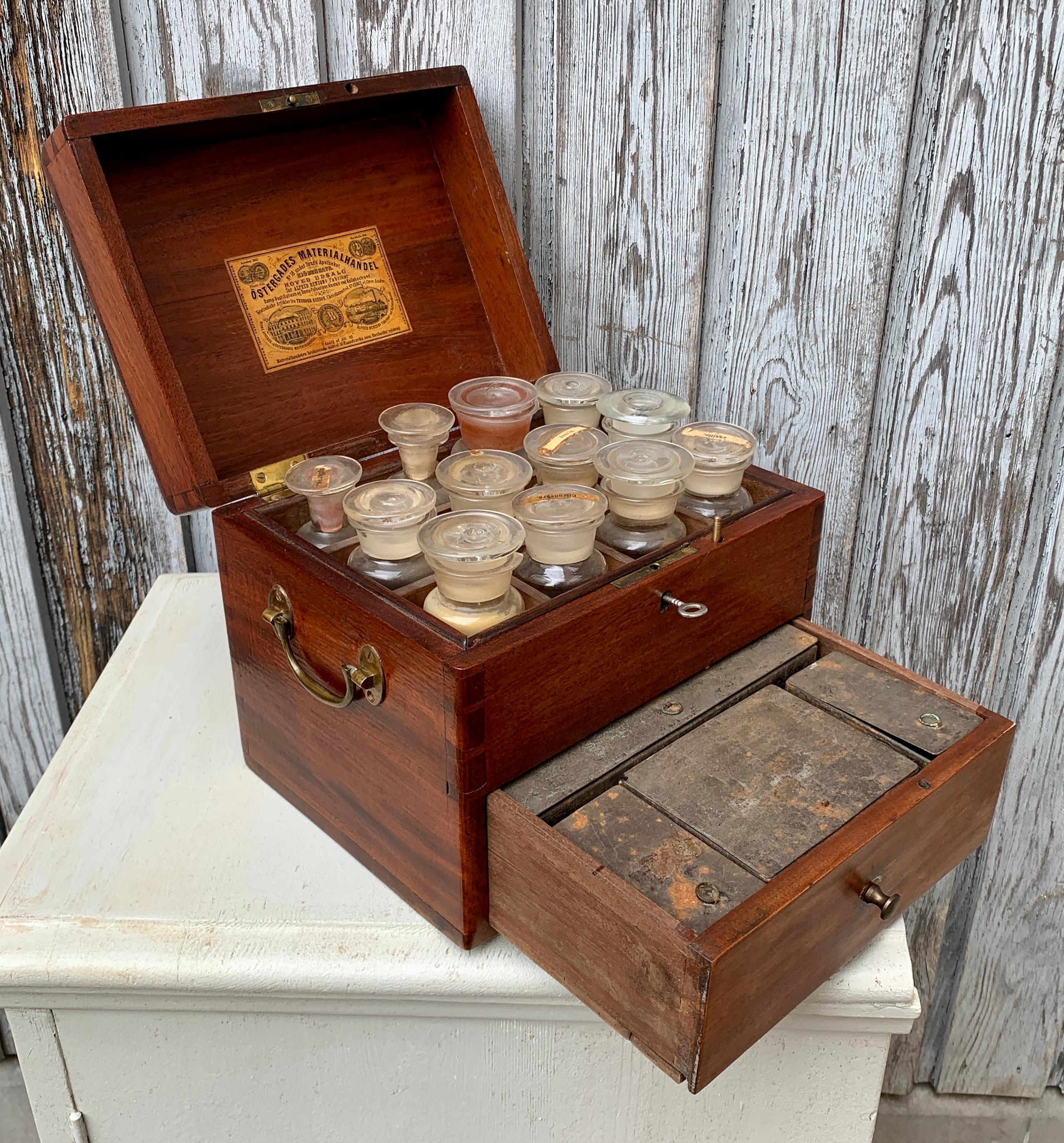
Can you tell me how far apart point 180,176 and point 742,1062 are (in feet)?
3.08

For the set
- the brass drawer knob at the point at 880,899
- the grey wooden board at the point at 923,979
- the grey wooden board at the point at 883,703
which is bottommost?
the grey wooden board at the point at 923,979

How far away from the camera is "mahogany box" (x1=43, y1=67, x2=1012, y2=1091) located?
0.76 m

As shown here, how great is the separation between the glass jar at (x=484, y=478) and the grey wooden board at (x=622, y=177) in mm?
363

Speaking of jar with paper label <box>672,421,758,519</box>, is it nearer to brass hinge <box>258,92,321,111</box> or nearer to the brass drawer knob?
the brass drawer knob

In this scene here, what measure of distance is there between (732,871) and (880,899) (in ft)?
0.43

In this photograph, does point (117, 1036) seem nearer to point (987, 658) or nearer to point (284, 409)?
point (284, 409)

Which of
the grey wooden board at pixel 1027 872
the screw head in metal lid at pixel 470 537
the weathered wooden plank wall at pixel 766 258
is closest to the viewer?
the screw head in metal lid at pixel 470 537

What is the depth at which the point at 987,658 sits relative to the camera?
4.58 feet

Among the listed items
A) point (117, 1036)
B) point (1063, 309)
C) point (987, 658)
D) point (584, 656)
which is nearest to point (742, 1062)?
point (584, 656)

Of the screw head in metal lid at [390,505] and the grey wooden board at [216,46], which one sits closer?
the screw head in metal lid at [390,505]

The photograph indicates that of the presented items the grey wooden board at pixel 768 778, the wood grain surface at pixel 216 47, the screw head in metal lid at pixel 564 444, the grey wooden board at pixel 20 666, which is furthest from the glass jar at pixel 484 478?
the grey wooden board at pixel 20 666

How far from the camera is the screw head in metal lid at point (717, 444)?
0.99 meters

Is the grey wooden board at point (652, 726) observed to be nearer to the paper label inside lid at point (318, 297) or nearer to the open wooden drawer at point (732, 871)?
the open wooden drawer at point (732, 871)

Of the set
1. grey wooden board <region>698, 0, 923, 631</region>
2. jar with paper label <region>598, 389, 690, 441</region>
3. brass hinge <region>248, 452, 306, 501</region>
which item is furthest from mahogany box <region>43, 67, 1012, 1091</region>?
grey wooden board <region>698, 0, 923, 631</region>
